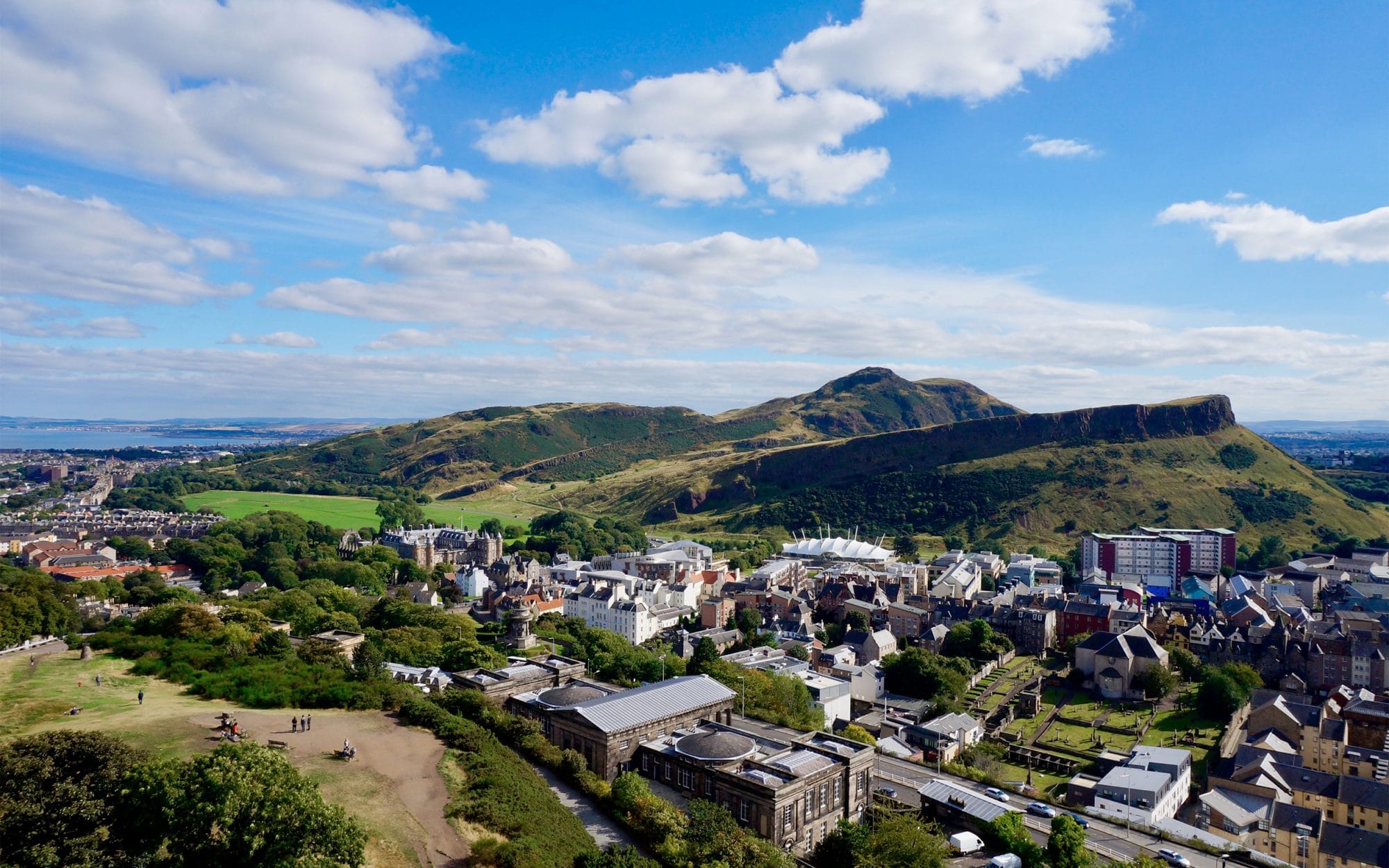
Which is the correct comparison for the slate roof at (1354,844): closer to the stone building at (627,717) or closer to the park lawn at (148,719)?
the stone building at (627,717)

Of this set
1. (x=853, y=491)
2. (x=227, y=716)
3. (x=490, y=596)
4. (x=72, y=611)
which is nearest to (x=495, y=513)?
(x=853, y=491)

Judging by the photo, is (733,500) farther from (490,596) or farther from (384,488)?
(490,596)

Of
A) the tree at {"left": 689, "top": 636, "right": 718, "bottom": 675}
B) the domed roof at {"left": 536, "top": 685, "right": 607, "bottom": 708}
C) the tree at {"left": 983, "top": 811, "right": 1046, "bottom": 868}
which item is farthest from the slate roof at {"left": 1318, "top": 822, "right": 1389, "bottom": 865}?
the domed roof at {"left": 536, "top": 685, "right": 607, "bottom": 708}

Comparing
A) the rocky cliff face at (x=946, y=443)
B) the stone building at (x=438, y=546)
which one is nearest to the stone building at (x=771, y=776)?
the stone building at (x=438, y=546)

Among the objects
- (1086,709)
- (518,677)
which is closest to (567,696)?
(518,677)

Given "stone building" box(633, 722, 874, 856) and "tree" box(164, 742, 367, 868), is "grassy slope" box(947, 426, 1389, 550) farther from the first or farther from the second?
"tree" box(164, 742, 367, 868)

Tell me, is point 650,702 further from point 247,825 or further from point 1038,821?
point 247,825
